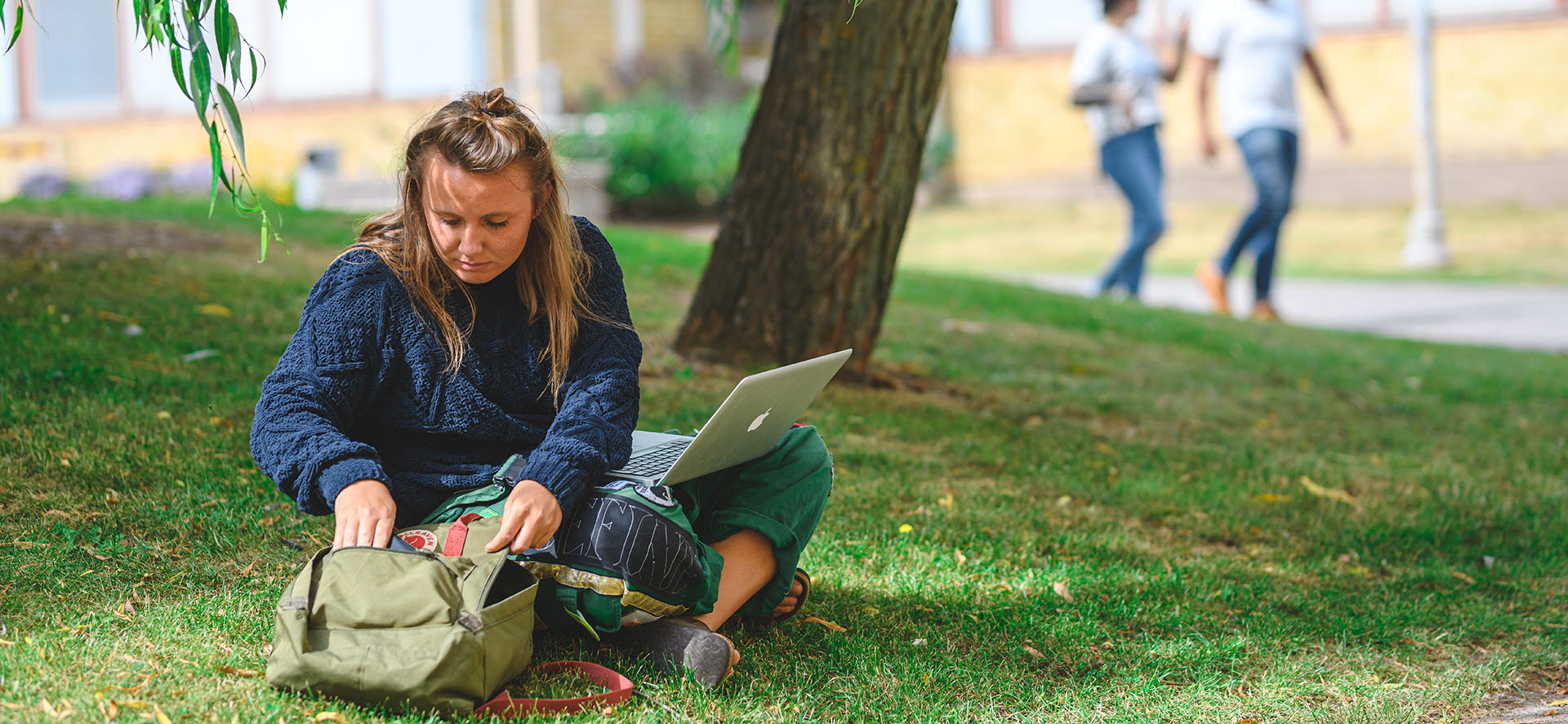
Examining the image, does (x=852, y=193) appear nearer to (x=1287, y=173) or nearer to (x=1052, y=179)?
(x=1287, y=173)

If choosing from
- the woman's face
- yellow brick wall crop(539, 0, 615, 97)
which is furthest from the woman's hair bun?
yellow brick wall crop(539, 0, 615, 97)

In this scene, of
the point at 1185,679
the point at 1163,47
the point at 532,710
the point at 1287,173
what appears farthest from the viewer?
the point at 1163,47

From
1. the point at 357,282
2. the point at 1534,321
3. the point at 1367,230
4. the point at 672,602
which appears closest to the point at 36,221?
the point at 357,282

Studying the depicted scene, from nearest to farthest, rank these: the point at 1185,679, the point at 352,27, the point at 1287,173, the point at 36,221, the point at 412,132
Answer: the point at 412,132 < the point at 1185,679 < the point at 36,221 < the point at 1287,173 < the point at 352,27

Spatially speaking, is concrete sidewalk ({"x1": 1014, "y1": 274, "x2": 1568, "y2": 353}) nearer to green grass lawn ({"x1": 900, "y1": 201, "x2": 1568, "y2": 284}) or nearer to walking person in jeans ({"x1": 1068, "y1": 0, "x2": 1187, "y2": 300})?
walking person in jeans ({"x1": 1068, "y1": 0, "x2": 1187, "y2": 300})

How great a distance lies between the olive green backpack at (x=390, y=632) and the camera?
2.42 meters

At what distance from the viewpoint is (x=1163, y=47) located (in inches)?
718

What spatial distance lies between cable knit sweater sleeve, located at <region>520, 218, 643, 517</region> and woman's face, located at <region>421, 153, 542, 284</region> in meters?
0.27

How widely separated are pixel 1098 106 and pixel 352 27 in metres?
14.5

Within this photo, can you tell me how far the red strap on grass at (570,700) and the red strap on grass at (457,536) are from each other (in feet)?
0.91

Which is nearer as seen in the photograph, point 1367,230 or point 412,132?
point 412,132

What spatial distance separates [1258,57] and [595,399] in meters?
6.90

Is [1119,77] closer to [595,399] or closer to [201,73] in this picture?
[595,399]

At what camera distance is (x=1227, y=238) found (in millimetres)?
15969
